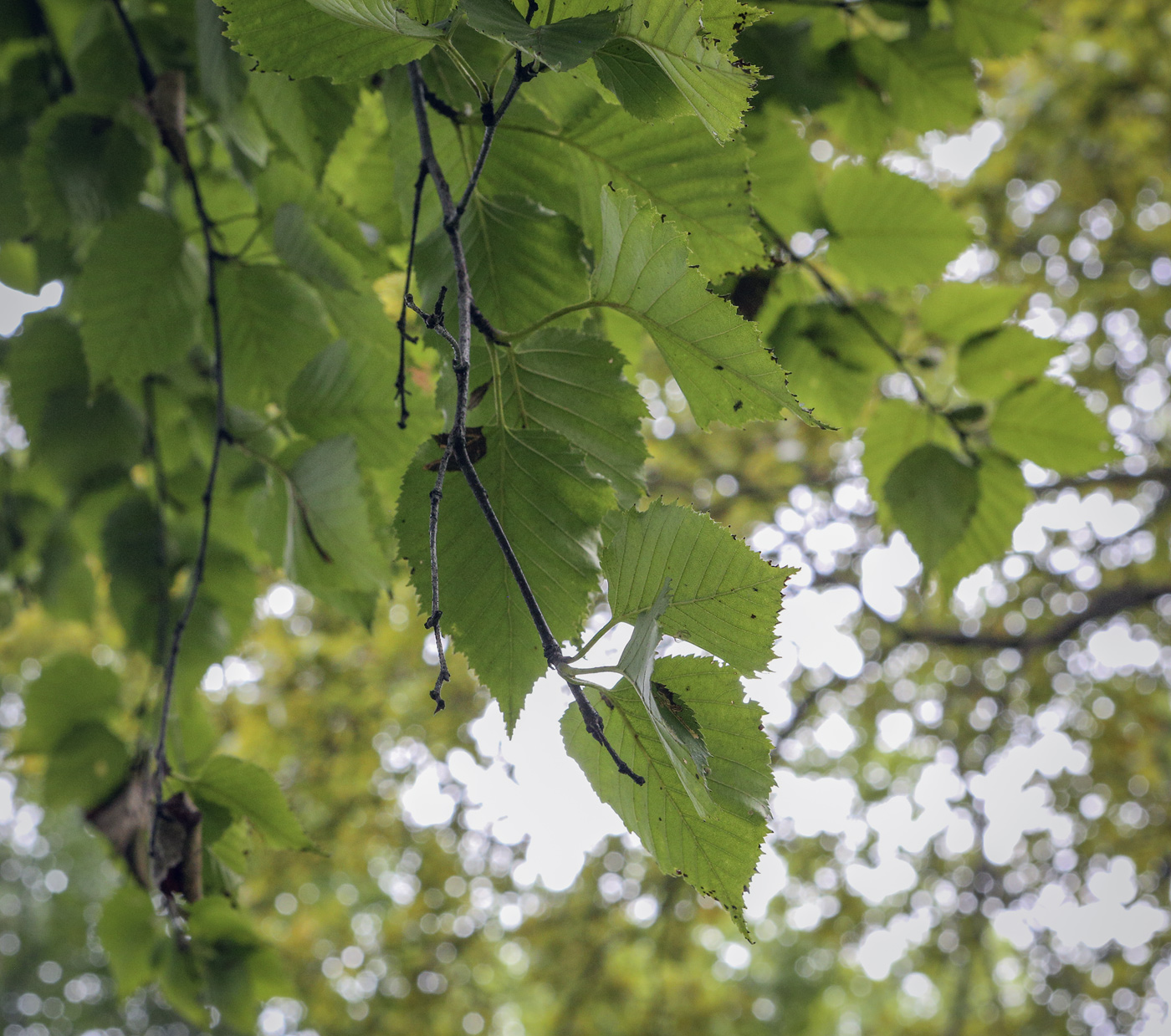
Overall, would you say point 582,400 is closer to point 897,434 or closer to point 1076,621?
point 897,434

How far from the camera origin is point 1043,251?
13.1 ft

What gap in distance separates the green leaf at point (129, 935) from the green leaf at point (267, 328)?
2.06 ft

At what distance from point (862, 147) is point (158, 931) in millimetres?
1338

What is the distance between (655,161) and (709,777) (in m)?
0.48

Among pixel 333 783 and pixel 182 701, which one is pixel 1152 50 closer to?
pixel 182 701

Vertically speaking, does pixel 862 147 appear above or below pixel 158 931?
above

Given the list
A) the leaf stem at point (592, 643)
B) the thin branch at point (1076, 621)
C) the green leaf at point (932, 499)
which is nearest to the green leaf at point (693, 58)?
the leaf stem at point (592, 643)

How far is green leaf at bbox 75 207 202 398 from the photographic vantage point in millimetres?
995

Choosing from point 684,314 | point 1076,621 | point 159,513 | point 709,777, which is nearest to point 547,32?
point 684,314

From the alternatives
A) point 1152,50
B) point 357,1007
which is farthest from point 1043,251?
point 357,1007

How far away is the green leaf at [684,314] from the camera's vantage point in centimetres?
46

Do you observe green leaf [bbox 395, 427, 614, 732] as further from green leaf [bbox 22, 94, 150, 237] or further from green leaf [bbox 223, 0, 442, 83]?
green leaf [bbox 22, 94, 150, 237]

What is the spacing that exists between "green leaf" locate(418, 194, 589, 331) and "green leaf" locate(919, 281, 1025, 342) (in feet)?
1.98

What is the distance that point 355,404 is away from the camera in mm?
960
